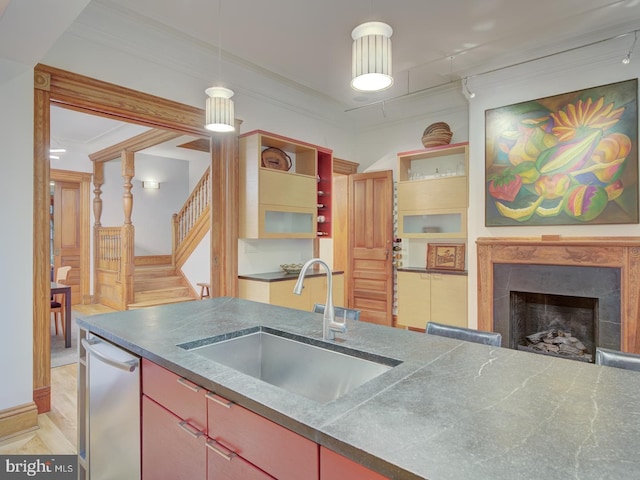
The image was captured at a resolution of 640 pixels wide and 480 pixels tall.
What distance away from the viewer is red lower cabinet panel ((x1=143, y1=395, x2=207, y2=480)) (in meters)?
1.17

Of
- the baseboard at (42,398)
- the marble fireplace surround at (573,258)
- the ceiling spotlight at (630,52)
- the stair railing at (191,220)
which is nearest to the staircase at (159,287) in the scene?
the stair railing at (191,220)

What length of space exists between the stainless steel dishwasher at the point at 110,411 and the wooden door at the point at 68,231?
5.75m

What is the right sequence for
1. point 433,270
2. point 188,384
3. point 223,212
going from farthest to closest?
point 433,270 → point 223,212 → point 188,384

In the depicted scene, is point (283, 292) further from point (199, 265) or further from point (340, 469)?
point (340, 469)

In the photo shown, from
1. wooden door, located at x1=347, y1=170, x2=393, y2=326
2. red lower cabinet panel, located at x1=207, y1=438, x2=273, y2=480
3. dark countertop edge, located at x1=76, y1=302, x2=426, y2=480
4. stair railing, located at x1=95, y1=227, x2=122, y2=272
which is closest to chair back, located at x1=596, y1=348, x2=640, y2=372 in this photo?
dark countertop edge, located at x1=76, y1=302, x2=426, y2=480

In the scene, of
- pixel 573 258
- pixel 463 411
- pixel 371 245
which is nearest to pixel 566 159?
pixel 573 258

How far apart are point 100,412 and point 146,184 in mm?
6744

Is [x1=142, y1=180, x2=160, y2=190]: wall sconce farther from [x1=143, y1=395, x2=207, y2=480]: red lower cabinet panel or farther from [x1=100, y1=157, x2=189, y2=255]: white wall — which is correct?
[x1=143, y1=395, x2=207, y2=480]: red lower cabinet panel

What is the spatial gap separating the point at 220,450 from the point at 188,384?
24 cm

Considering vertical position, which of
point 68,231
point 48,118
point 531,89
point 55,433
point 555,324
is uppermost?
point 531,89

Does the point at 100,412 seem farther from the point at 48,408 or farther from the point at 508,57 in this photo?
the point at 508,57

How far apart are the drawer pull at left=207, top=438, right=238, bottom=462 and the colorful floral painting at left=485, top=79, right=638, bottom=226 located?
145 inches

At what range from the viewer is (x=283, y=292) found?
3.99m

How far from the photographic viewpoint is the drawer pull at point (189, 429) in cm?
117
